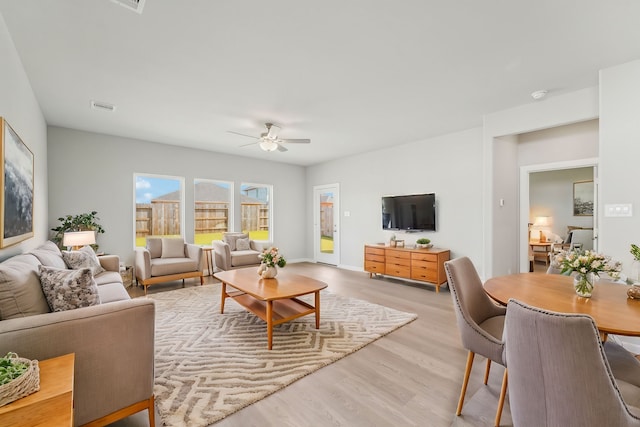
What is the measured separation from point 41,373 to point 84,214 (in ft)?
14.6

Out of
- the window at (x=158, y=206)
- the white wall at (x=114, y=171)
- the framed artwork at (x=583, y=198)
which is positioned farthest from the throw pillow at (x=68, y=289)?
the framed artwork at (x=583, y=198)

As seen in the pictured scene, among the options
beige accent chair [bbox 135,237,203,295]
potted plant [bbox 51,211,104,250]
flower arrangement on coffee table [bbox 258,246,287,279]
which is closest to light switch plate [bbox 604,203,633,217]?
flower arrangement on coffee table [bbox 258,246,287,279]

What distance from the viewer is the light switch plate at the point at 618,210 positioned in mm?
2629

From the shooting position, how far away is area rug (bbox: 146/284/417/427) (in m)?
1.87

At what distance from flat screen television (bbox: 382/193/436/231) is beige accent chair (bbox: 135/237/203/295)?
3.63 metres

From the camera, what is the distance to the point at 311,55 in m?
2.41

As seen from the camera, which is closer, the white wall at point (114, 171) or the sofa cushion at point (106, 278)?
the sofa cushion at point (106, 278)

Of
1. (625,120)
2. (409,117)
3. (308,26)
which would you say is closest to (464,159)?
(409,117)

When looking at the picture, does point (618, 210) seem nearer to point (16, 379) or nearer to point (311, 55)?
point (311, 55)

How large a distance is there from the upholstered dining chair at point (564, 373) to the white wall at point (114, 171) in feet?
18.9

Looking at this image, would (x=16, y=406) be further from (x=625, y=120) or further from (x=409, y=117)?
(x=625, y=120)

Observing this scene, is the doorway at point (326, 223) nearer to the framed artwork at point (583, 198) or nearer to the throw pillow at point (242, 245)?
the throw pillow at point (242, 245)

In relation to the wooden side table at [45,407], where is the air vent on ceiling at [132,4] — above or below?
above

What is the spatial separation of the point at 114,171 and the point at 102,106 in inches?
68.0
